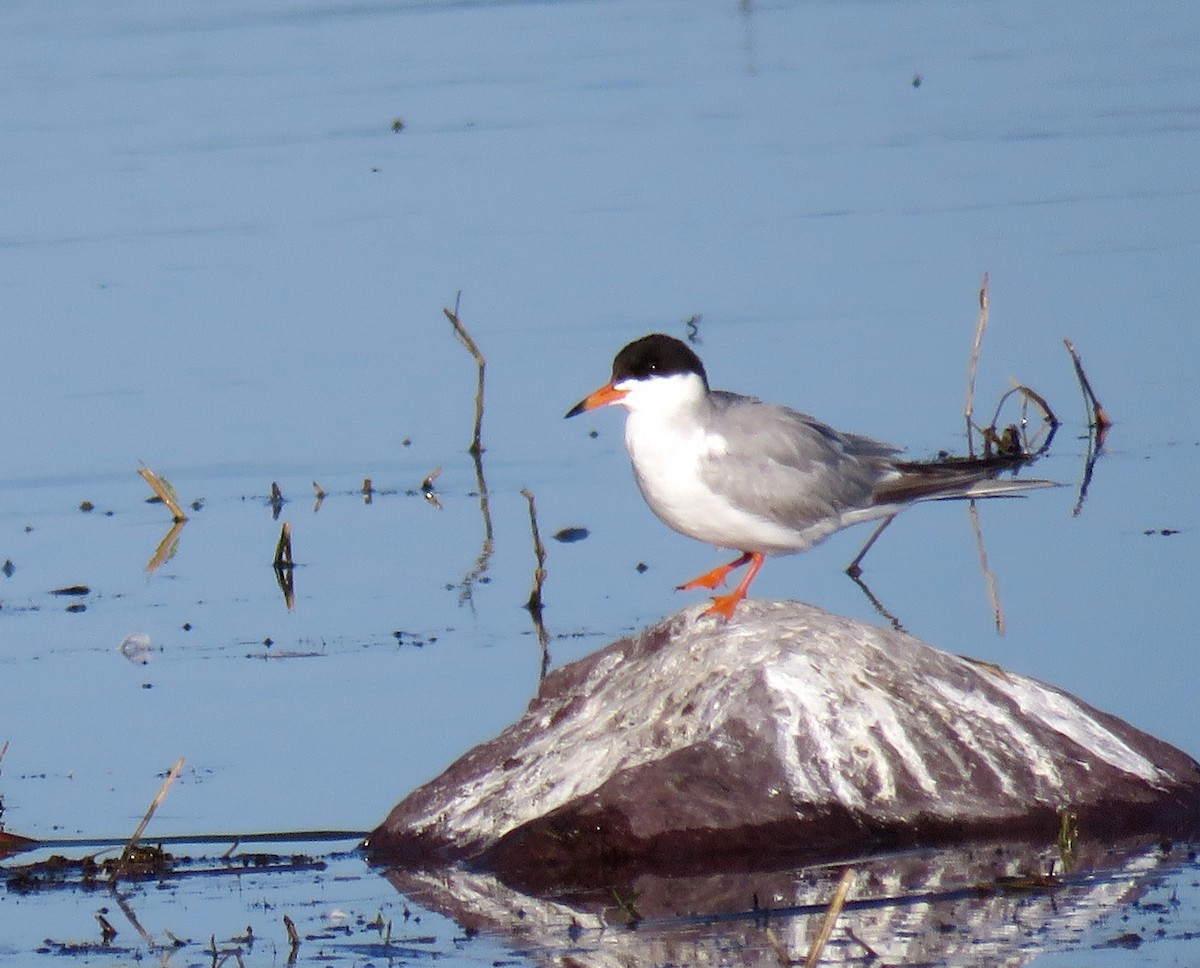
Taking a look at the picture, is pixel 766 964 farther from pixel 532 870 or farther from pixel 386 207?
pixel 386 207

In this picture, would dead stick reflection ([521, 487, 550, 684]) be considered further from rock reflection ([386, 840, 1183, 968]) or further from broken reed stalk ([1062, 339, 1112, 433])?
broken reed stalk ([1062, 339, 1112, 433])

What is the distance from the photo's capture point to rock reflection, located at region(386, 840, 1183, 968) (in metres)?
5.11

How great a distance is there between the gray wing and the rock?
1.58 ft

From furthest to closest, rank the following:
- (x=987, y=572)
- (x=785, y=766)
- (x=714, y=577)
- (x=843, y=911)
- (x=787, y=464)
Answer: (x=987, y=572), (x=714, y=577), (x=787, y=464), (x=785, y=766), (x=843, y=911)

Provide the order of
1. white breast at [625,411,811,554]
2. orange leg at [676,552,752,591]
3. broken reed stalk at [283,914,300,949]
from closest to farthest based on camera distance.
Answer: broken reed stalk at [283,914,300,949] < white breast at [625,411,811,554] < orange leg at [676,552,752,591]

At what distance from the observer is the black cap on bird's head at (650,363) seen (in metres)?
6.95

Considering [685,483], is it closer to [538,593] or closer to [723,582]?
[723,582]

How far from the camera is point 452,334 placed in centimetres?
1124

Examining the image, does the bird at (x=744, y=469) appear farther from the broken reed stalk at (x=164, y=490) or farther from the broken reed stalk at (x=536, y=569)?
the broken reed stalk at (x=164, y=490)

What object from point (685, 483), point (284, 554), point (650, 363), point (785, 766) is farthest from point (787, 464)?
point (284, 554)

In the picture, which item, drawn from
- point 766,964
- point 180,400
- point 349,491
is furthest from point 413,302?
point 766,964

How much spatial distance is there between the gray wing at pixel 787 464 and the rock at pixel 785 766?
19.0 inches

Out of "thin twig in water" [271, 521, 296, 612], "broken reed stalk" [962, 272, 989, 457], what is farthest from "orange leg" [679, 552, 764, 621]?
"broken reed stalk" [962, 272, 989, 457]

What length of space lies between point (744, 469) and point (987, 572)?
5.67ft
